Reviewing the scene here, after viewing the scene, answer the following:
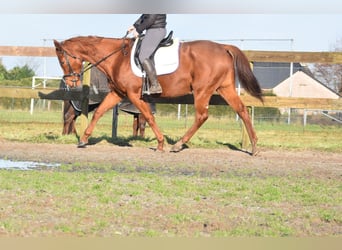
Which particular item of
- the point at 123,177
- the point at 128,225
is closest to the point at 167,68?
the point at 123,177

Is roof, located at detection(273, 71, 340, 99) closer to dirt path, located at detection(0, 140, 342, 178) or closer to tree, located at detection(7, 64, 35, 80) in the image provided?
tree, located at detection(7, 64, 35, 80)

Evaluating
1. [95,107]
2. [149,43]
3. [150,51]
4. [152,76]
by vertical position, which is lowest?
[95,107]

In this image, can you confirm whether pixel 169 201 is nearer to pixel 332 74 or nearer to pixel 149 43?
pixel 149 43

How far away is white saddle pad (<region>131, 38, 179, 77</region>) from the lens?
826 centimetres

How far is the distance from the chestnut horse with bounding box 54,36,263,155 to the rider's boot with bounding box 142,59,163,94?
0.17 meters

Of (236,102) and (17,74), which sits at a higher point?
(17,74)

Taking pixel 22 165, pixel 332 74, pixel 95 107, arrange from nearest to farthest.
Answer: pixel 22 165
pixel 95 107
pixel 332 74

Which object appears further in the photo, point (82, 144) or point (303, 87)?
point (303, 87)

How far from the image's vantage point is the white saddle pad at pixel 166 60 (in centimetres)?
826

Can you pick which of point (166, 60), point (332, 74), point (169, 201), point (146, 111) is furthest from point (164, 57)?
point (332, 74)

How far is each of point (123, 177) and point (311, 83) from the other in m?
30.8

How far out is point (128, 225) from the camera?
314cm

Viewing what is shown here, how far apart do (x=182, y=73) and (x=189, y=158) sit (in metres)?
1.45

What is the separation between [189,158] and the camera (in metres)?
7.66
